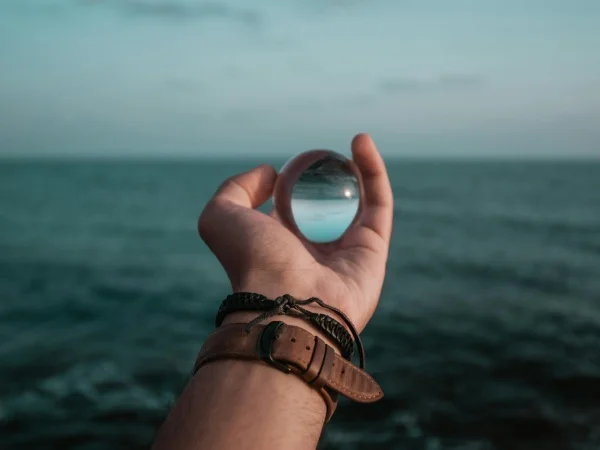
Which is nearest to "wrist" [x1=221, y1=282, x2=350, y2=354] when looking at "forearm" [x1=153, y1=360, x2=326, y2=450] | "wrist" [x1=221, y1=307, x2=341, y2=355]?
"wrist" [x1=221, y1=307, x2=341, y2=355]

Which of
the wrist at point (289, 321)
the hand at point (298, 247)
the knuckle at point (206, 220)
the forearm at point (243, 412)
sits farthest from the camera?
the knuckle at point (206, 220)

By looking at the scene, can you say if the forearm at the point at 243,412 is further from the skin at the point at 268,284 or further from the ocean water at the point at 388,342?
the ocean water at the point at 388,342

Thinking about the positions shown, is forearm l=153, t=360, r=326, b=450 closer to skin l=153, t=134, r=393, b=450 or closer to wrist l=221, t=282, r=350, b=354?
skin l=153, t=134, r=393, b=450

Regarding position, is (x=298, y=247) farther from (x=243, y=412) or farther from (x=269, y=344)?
(x=243, y=412)

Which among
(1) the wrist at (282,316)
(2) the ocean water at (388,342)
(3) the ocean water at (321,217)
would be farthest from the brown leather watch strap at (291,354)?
(2) the ocean water at (388,342)

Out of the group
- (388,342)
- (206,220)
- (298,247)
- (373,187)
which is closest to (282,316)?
(298,247)
